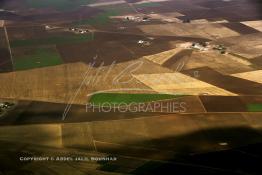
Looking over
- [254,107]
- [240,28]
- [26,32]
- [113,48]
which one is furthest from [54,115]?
[240,28]

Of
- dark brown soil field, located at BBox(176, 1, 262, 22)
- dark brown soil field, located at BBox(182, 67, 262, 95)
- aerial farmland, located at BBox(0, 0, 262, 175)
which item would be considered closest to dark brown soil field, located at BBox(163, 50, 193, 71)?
aerial farmland, located at BBox(0, 0, 262, 175)

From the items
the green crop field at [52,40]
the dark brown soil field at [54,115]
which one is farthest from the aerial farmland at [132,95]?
the green crop field at [52,40]

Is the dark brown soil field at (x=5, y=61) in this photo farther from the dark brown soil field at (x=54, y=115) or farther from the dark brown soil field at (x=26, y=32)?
the dark brown soil field at (x=54, y=115)

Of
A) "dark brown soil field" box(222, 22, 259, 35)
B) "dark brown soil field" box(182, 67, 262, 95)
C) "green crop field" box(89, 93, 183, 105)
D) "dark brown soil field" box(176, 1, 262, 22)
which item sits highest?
"dark brown soil field" box(176, 1, 262, 22)

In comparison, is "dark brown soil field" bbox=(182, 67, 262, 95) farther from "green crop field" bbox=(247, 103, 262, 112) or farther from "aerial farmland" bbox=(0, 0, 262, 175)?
"green crop field" bbox=(247, 103, 262, 112)

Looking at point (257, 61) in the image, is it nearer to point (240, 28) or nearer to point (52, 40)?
point (240, 28)

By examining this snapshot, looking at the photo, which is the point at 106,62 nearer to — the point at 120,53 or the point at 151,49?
the point at 120,53
